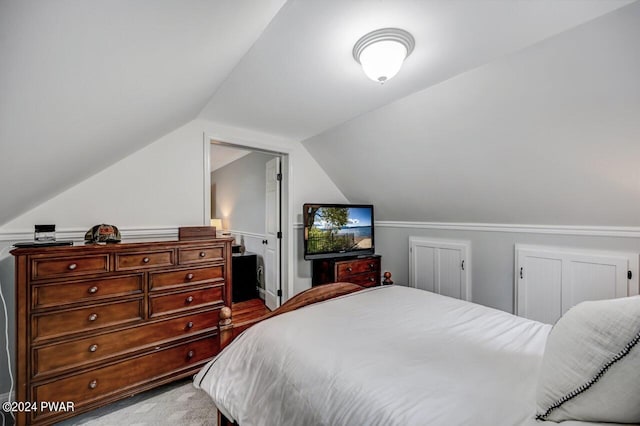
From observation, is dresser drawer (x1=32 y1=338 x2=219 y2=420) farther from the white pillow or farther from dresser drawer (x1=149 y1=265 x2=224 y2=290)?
the white pillow

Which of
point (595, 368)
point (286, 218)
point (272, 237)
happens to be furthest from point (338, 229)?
point (595, 368)

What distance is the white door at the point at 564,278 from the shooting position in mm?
1932

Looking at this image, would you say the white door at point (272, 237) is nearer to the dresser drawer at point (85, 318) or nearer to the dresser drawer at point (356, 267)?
the dresser drawer at point (356, 267)

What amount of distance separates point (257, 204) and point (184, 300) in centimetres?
220

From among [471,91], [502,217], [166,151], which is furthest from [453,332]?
[166,151]

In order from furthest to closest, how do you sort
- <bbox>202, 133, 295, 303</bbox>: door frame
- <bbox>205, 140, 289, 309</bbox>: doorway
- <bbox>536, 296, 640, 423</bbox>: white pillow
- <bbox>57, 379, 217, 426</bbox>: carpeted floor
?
<bbox>205, 140, 289, 309</bbox>: doorway → <bbox>202, 133, 295, 303</bbox>: door frame → <bbox>57, 379, 217, 426</bbox>: carpeted floor → <bbox>536, 296, 640, 423</bbox>: white pillow

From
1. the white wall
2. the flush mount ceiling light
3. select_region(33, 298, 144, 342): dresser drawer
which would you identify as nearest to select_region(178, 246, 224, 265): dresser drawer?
select_region(33, 298, 144, 342): dresser drawer

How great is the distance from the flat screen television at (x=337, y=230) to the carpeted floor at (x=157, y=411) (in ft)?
4.98

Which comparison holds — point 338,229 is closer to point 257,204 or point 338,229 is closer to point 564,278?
point 257,204

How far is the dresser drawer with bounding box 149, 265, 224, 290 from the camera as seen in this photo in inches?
76.6

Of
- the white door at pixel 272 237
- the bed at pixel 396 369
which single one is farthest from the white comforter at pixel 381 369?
the white door at pixel 272 237

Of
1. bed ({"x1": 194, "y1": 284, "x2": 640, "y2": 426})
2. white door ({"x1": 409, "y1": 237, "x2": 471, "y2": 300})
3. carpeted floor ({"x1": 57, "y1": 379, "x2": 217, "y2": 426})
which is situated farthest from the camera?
white door ({"x1": 409, "y1": 237, "x2": 471, "y2": 300})

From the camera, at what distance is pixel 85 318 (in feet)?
5.55

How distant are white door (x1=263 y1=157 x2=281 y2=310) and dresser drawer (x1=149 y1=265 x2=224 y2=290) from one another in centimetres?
120
